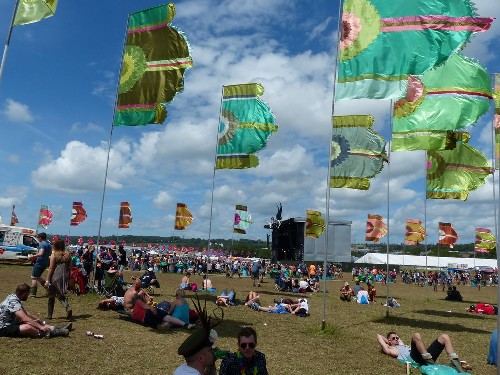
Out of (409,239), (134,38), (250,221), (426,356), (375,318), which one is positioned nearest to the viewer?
(426,356)

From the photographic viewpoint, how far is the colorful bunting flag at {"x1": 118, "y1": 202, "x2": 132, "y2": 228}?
1638 inches

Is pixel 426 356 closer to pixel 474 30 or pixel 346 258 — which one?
pixel 474 30

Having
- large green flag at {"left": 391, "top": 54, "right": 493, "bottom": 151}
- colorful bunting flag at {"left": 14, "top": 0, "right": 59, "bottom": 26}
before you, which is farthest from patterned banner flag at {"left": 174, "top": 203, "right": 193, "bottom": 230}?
colorful bunting flag at {"left": 14, "top": 0, "right": 59, "bottom": 26}

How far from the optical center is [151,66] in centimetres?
1383

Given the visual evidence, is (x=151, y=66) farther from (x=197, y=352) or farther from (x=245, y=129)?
(x=197, y=352)

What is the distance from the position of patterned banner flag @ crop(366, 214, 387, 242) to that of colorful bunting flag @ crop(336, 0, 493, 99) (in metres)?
33.0

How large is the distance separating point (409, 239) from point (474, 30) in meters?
30.9

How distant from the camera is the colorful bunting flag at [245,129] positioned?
1700 cm

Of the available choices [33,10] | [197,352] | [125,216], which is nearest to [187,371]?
[197,352]

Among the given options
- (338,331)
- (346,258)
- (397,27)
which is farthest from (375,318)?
(346,258)

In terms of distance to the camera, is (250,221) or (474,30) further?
(250,221)

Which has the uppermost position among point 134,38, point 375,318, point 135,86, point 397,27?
point 134,38

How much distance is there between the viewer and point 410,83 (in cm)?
1381

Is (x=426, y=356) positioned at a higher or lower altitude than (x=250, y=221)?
lower
